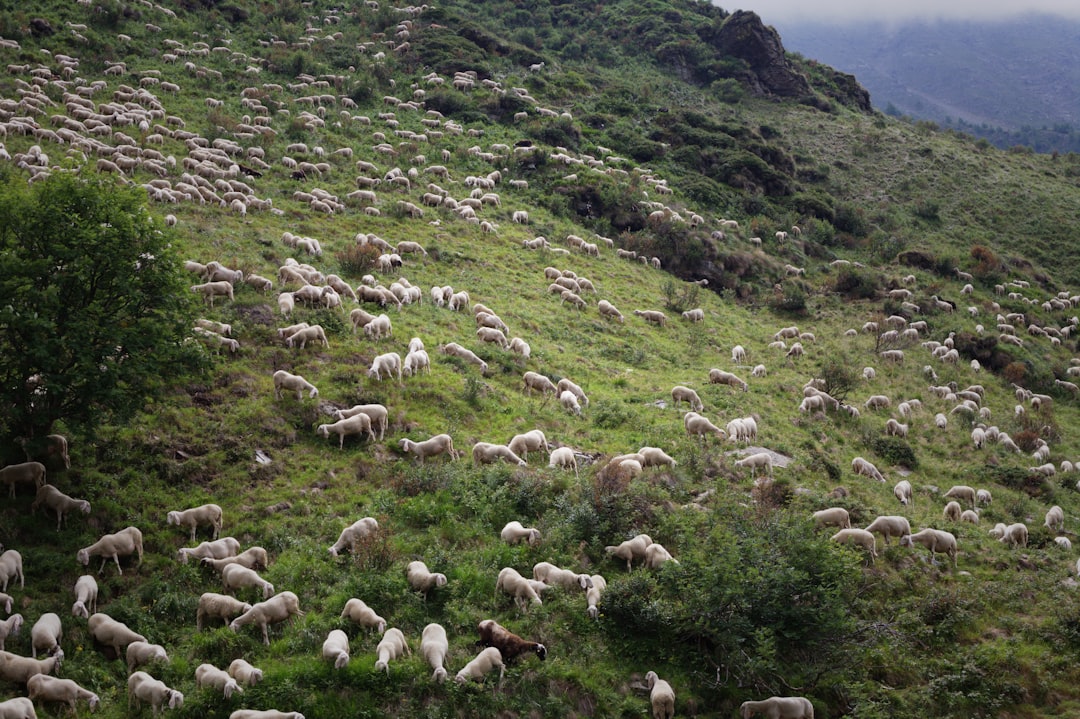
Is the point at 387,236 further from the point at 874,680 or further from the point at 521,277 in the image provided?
the point at 874,680

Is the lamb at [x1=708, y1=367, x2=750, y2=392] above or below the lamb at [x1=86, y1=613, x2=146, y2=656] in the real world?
above

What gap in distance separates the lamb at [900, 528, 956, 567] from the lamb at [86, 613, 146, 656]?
1753cm

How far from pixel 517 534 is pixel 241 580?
5.63m

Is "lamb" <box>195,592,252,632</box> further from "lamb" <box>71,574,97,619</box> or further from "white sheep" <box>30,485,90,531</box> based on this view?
"white sheep" <box>30,485,90,531</box>

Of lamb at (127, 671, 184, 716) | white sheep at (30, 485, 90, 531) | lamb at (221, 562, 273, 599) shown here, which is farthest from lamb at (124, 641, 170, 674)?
white sheep at (30, 485, 90, 531)

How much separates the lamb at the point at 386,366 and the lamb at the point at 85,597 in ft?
32.2

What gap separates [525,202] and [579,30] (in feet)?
200

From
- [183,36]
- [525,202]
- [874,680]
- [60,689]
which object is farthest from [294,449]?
[183,36]

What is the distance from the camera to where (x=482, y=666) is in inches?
469

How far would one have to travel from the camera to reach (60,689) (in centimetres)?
1030

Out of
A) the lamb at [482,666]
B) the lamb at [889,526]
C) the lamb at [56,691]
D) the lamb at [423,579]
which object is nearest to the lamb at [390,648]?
the lamb at [482,666]

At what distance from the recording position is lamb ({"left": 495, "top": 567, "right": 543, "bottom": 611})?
13797 mm

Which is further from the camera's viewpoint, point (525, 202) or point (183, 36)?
point (183, 36)

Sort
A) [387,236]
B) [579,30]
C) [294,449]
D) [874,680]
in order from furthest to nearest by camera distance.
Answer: [579,30], [387,236], [294,449], [874,680]
